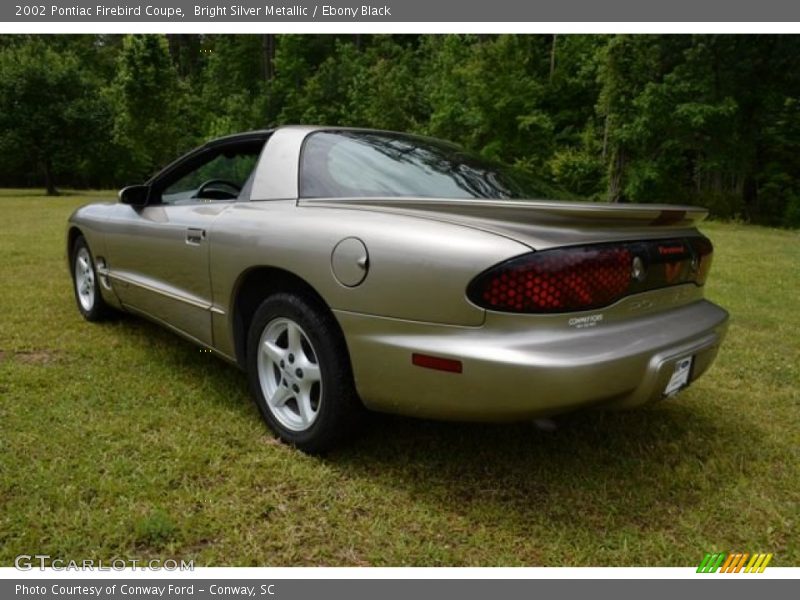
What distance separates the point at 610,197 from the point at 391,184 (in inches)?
749

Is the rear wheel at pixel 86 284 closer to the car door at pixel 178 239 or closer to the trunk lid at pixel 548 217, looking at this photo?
the car door at pixel 178 239

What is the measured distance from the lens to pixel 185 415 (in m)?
2.88

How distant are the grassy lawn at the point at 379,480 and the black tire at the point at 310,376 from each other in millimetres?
115

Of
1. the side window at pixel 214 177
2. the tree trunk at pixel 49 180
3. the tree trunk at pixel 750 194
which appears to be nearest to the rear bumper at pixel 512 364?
the side window at pixel 214 177

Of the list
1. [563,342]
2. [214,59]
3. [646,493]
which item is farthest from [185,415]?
[214,59]

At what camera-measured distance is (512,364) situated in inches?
73.6

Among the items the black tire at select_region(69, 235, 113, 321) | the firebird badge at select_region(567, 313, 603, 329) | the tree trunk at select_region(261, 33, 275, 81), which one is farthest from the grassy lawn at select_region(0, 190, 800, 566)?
the tree trunk at select_region(261, 33, 275, 81)

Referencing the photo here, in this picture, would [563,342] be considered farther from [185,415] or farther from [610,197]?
[610,197]

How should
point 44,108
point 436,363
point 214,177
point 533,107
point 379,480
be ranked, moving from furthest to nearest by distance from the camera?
1. point 44,108
2. point 533,107
3. point 214,177
4. point 379,480
5. point 436,363

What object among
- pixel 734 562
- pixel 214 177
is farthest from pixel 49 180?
pixel 734 562

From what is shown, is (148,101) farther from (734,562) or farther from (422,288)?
(734,562)

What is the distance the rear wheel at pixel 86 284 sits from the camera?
4.37 meters

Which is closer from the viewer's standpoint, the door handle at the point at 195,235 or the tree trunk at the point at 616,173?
the door handle at the point at 195,235

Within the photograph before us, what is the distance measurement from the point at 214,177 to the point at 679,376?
8.82 ft
